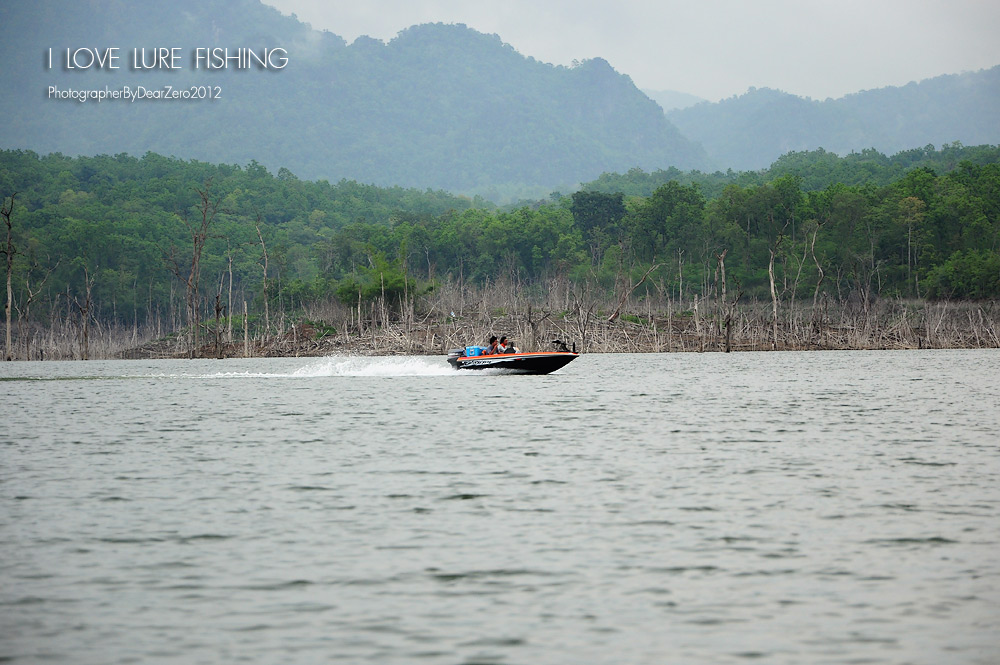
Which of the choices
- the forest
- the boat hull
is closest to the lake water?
the boat hull

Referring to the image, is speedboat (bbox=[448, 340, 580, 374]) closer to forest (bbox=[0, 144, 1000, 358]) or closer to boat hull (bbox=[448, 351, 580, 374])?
boat hull (bbox=[448, 351, 580, 374])

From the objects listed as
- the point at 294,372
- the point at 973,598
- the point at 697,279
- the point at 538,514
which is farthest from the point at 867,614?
the point at 697,279

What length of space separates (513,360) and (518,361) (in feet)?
0.86

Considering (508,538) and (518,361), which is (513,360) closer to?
(518,361)

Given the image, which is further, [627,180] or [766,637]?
[627,180]

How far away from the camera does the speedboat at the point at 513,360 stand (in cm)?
4219

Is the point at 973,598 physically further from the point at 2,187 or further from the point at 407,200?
the point at 407,200

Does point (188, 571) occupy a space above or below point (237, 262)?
below

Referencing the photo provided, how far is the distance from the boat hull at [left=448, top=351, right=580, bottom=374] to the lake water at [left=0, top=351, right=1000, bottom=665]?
13.4 meters

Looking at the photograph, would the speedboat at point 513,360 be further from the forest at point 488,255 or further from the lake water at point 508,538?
the forest at point 488,255

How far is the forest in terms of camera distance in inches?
3071

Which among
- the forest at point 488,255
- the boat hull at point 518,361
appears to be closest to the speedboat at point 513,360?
the boat hull at point 518,361

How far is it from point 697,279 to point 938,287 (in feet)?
79.6

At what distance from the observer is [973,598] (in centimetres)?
966
